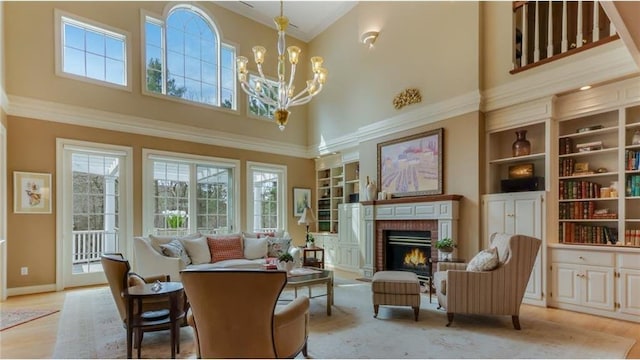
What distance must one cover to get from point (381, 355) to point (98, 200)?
5575 mm

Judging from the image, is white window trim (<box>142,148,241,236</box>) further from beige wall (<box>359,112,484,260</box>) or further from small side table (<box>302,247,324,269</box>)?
beige wall (<box>359,112,484,260</box>)

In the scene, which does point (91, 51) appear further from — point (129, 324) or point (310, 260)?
Result: point (310, 260)

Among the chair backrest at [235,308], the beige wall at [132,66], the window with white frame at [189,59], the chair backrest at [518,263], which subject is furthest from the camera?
the window with white frame at [189,59]

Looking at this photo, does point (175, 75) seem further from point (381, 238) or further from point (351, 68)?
point (381, 238)

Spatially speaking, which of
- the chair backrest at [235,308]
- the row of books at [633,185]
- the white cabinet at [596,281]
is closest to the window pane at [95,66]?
the chair backrest at [235,308]

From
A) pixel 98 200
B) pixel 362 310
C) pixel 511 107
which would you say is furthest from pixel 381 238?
pixel 98 200

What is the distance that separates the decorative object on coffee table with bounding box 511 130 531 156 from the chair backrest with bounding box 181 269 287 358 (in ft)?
14.6

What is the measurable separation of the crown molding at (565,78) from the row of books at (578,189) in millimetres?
1240

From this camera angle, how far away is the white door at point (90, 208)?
5793mm

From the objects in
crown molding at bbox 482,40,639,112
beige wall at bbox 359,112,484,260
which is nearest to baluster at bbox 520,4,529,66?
crown molding at bbox 482,40,639,112

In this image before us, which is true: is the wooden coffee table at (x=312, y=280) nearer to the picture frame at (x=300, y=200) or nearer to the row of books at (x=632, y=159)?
the row of books at (x=632, y=159)

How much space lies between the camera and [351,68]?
773 cm

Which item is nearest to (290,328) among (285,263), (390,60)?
(285,263)

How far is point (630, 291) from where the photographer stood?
399 centimetres
